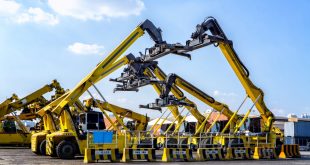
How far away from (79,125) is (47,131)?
4.28 metres

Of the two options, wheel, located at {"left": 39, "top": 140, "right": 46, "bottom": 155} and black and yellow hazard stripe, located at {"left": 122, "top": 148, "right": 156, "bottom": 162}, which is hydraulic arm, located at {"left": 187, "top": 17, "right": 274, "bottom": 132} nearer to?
black and yellow hazard stripe, located at {"left": 122, "top": 148, "right": 156, "bottom": 162}

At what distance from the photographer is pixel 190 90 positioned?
3669cm

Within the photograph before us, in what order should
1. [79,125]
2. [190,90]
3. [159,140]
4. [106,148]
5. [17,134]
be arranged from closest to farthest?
[106,148] → [79,125] → [190,90] → [159,140] → [17,134]

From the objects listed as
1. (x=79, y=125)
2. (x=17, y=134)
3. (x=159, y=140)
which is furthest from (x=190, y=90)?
(x=17, y=134)

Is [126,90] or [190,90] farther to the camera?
[190,90]

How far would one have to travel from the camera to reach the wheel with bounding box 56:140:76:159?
26766mm

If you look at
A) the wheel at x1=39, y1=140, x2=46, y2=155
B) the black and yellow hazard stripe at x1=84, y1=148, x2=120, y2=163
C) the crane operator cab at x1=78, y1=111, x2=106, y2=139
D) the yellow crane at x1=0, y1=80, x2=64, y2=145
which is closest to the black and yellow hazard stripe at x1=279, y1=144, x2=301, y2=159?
the black and yellow hazard stripe at x1=84, y1=148, x2=120, y2=163

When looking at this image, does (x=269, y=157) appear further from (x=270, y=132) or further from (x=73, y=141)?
(x=73, y=141)

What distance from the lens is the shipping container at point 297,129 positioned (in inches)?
2397

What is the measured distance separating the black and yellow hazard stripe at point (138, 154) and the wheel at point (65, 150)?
3.66 meters

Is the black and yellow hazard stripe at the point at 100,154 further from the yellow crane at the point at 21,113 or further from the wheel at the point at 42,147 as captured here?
the yellow crane at the point at 21,113

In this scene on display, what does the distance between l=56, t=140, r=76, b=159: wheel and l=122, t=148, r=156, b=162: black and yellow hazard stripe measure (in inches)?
144

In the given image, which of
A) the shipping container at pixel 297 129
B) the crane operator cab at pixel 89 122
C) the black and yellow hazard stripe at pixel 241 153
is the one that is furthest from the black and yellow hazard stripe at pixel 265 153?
the shipping container at pixel 297 129

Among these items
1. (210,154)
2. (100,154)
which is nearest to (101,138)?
(100,154)
